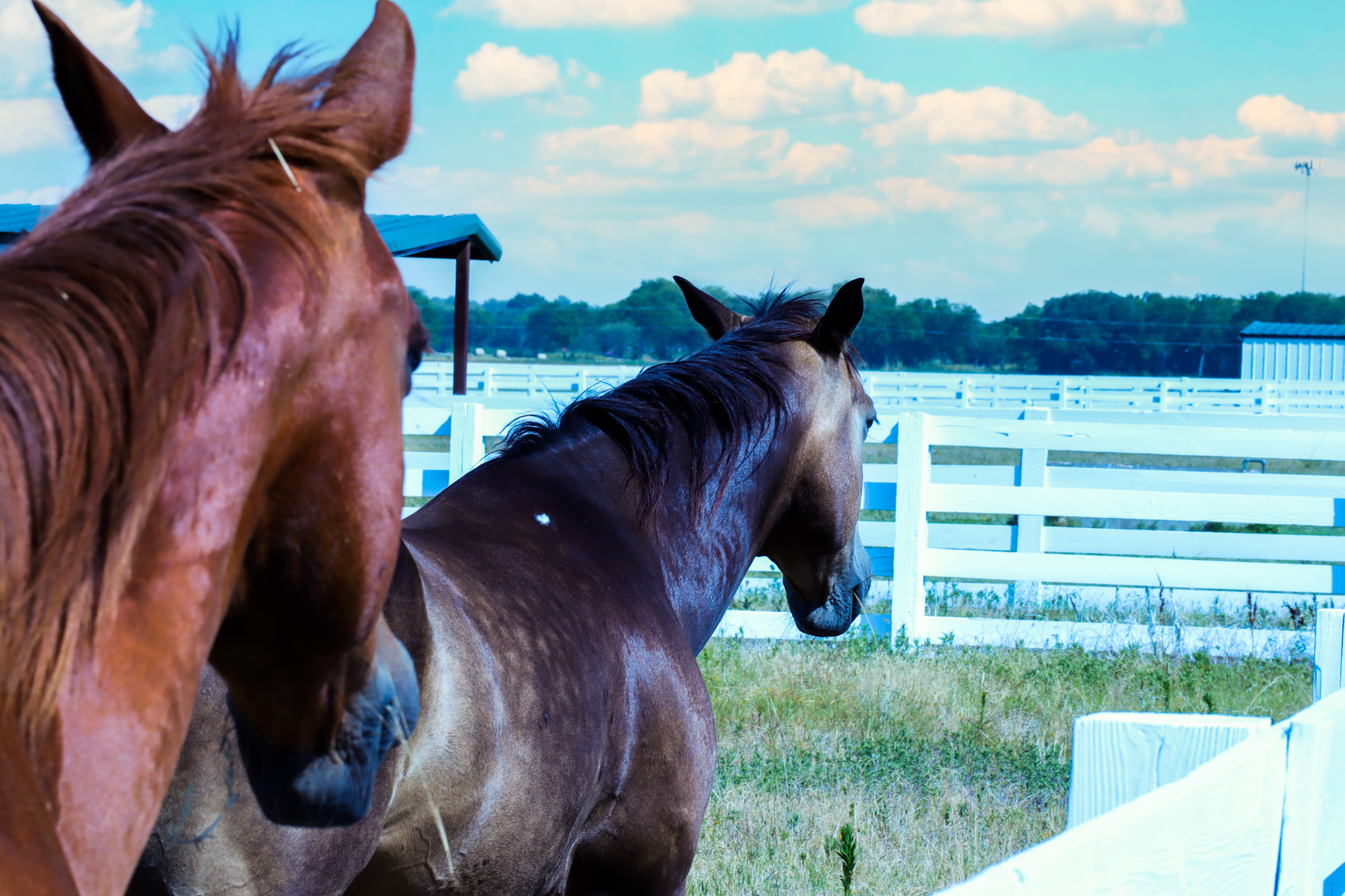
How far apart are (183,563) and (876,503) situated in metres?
7.16

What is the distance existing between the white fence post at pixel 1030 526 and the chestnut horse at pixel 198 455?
7.58 meters

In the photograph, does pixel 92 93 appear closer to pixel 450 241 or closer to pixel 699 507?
pixel 699 507

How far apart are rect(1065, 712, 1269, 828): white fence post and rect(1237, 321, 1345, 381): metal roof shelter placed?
39.8 m

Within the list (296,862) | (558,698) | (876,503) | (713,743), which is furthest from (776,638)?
(296,862)

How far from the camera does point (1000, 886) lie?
964 millimetres

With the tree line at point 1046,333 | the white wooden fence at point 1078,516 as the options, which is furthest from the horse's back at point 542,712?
the tree line at point 1046,333

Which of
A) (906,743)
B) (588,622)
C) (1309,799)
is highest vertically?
(588,622)

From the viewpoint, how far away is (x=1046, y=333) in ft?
237

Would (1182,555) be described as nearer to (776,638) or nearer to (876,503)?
(876,503)

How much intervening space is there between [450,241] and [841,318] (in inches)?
424

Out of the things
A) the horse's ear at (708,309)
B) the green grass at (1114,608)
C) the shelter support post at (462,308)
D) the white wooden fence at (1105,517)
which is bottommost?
the green grass at (1114,608)

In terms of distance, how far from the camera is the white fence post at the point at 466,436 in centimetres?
700

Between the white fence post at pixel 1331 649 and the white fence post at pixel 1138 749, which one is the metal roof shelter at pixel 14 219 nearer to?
the white fence post at pixel 1331 649

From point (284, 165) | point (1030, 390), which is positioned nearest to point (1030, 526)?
point (284, 165)
